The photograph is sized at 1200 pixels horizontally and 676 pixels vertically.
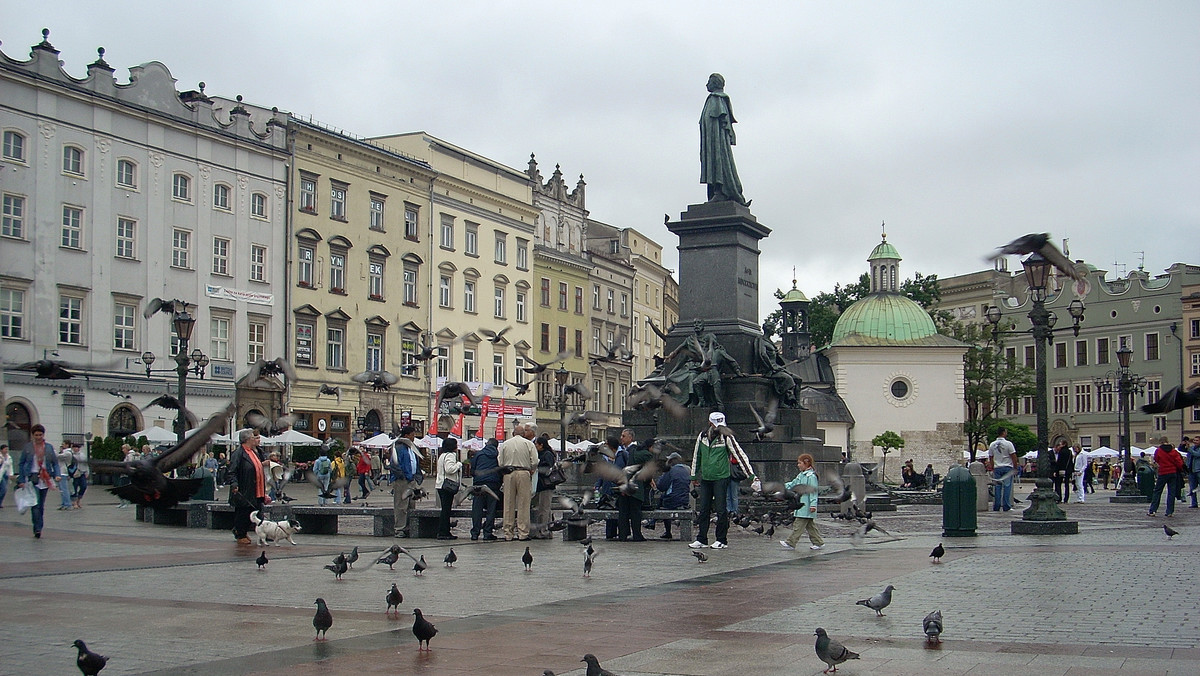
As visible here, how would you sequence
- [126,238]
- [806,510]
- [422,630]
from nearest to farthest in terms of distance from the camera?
[422,630], [806,510], [126,238]

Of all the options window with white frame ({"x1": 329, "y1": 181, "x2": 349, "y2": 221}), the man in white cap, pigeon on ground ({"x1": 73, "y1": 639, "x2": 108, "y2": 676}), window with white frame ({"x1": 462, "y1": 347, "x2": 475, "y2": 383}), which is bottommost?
pigeon on ground ({"x1": 73, "y1": 639, "x2": 108, "y2": 676})

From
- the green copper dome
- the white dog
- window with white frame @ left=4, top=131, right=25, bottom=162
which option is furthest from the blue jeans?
the green copper dome

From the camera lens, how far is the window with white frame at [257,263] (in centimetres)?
5200

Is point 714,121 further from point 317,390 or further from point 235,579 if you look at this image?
point 317,390

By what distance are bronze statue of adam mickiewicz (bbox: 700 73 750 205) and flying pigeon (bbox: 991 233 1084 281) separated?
1160 cm

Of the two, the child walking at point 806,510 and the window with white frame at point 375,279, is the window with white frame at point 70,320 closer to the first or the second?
the window with white frame at point 375,279

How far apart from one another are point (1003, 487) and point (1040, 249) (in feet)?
46.2

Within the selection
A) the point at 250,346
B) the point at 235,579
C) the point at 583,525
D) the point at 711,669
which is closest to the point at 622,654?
the point at 711,669

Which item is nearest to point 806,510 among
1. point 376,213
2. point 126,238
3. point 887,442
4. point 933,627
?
point 933,627

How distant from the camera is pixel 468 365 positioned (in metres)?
64.9

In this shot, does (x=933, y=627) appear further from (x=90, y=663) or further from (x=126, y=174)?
(x=126, y=174)

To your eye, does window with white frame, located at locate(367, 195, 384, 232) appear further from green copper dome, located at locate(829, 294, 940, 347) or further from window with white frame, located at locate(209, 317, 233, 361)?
green copper dome, located at locate(829, 294, 940, 347)

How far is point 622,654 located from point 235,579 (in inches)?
238

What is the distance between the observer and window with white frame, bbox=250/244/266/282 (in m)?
52.0
